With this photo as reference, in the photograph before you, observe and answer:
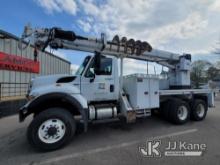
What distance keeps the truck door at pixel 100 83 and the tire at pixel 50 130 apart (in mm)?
1099

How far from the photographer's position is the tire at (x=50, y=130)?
4633 mm

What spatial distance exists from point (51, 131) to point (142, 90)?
120 inches

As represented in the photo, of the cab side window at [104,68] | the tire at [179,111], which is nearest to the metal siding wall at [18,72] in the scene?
the cab side window at [104,68]

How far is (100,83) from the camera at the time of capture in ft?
19.4

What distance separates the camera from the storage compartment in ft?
20.5

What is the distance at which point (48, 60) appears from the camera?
1764cm

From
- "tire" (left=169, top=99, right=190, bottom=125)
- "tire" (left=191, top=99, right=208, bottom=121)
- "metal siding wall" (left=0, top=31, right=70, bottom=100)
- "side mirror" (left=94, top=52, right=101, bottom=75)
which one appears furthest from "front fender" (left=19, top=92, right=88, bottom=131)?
"metal siding wall" (left=0, top=31, right=70, bottom=100)

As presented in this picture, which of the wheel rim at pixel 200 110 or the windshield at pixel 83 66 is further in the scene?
the wheel rim at pixel 200 110

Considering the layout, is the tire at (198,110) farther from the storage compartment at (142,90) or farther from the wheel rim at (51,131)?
the wheel rim at (51,131)

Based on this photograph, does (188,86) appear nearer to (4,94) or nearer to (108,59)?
(108,59)

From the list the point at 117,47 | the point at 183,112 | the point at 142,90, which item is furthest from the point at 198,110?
the point at 117,47

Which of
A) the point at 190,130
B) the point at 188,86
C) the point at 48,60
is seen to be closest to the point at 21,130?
the point at 190,130

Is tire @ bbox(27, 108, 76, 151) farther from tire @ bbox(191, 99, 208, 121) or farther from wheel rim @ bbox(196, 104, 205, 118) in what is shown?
wheel rim @ bbox(196, 104, 205, 118)

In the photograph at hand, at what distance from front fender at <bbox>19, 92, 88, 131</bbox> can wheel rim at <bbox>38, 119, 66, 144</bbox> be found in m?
0.59
